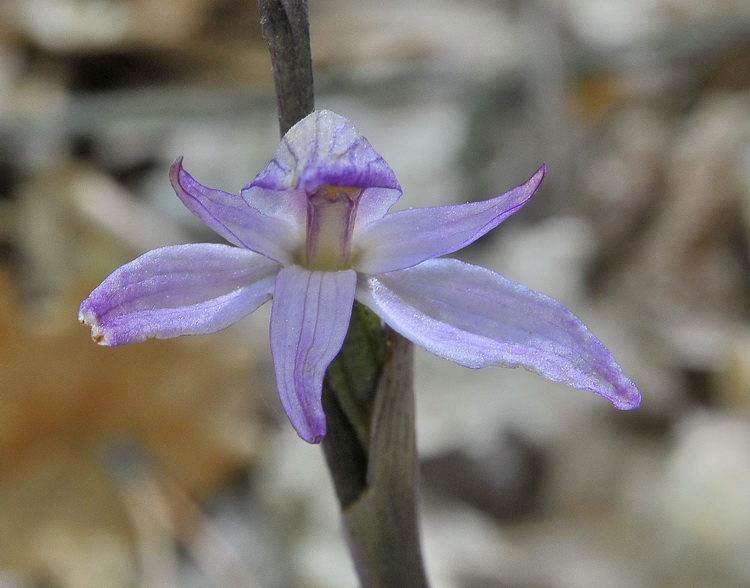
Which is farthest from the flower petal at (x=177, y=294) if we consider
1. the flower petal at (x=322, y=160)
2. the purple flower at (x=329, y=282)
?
the flower petal at (x=322, y=160)

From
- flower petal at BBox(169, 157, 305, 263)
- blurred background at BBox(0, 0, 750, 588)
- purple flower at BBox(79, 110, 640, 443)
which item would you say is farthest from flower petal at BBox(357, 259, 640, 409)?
blurred background at BBox(0, 0, 750, 588)

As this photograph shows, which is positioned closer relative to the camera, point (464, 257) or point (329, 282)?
point (329, 282)

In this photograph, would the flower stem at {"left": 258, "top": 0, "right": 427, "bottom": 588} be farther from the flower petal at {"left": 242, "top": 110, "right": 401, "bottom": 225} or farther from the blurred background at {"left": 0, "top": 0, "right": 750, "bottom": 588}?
the blurred background at {"left": 0, "top": 0, "right": 750, "bottom": 588}

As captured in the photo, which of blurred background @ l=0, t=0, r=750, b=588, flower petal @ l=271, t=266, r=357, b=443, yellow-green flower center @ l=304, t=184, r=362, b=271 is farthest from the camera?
blurred background @ l=0, t=0, r=750, b=588

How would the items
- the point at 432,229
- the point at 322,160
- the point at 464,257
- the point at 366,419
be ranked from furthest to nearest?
1. the point at 464,257
2. the point at 366,419
3. the point at 432,229
4. the point at 322,160

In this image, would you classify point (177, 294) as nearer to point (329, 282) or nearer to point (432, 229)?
point (329, 282)

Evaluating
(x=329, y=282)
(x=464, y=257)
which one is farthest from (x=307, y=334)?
(x=464, y=257)

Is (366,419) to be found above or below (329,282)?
below

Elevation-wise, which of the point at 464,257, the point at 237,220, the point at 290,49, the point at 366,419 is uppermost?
the point at 290,49
